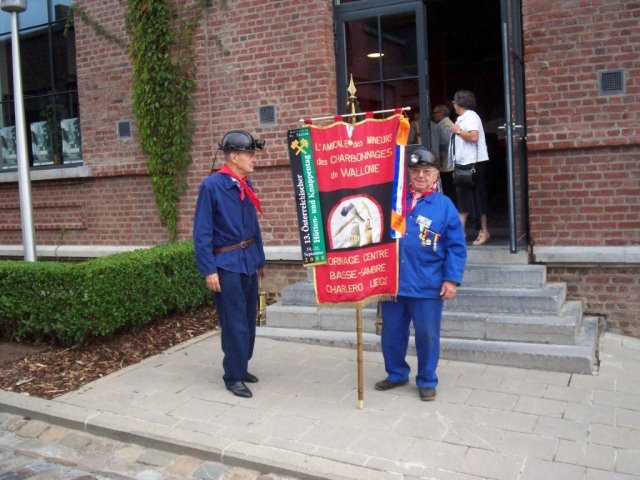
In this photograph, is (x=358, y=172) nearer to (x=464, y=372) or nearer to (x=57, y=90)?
(x=464, y=372)

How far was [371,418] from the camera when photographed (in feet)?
14.9

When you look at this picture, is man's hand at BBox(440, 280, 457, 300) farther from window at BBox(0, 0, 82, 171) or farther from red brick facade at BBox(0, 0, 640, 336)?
window at BBox(0, 0, 82, 171)

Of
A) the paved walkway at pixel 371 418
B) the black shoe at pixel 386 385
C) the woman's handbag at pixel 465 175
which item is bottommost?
the paved walkway at pixel 371 418

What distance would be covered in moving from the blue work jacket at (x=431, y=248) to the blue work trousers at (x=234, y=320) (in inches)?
47.5

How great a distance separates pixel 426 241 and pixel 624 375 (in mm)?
2023

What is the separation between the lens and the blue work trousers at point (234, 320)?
502cm

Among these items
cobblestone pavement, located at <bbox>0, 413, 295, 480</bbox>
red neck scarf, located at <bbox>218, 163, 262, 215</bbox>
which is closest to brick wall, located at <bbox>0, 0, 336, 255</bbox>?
red neck scarf, located at <bbox>218, 163, 262, 215</bbox>

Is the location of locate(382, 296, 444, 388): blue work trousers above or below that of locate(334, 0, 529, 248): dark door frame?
below

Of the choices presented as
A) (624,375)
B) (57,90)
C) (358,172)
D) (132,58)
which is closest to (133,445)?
(358,172)

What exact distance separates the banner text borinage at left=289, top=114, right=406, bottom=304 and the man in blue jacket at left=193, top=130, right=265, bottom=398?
599 millimetres

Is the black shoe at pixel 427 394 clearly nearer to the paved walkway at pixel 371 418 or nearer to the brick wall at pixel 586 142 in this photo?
the paved walkway at pixel 371 418

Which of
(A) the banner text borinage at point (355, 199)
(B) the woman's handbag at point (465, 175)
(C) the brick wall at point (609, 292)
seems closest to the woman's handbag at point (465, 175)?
(B) the woman's handbag at point (465, 175)

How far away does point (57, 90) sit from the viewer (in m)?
9.85

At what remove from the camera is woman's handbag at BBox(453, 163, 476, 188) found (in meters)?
6.82
